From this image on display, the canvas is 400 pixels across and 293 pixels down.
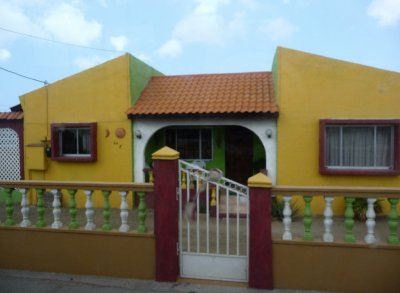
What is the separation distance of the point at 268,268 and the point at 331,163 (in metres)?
4.47

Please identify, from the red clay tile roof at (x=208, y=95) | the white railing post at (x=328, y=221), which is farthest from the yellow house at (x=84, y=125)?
the white railing post at (x=328, y=221)

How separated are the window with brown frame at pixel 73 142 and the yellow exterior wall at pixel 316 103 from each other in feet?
16.2

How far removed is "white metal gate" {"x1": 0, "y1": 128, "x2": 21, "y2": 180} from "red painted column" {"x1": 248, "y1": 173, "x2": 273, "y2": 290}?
309 inches

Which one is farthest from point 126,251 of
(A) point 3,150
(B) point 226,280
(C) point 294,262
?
(A) point 3,150

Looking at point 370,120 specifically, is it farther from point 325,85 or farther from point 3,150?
point 3,150

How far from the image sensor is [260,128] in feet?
24.5

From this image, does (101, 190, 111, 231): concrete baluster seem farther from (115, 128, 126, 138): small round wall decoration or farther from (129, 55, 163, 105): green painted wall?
(129, 55, 163, 105): green painted wall

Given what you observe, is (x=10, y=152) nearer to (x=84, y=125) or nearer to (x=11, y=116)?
(x=11, y=116)

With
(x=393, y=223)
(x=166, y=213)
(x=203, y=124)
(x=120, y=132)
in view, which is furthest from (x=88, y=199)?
(x=203, y=124)

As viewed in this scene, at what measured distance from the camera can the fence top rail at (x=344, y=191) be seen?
3.49m

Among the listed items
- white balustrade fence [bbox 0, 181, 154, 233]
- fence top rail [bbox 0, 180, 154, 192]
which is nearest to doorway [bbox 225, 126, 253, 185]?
white balustrade fence [bbox 0, 181, 154, 233]

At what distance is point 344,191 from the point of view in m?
3.54

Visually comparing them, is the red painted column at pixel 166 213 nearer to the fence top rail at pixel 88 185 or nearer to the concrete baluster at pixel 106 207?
the fence top rail at pixel 88 185

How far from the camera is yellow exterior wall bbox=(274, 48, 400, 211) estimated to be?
22.7ft
